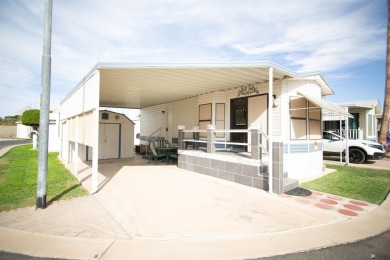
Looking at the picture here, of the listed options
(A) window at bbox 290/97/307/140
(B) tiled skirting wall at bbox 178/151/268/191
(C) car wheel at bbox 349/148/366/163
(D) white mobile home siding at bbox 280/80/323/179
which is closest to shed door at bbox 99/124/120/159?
(B) tiled skirting wall at bbox 178/151/268/191

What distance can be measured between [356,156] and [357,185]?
593 centimetres

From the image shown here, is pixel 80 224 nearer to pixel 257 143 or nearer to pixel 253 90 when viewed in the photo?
pixel 257 143

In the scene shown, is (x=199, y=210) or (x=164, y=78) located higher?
(x=164, y=78)

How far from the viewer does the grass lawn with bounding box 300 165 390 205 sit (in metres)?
5.46

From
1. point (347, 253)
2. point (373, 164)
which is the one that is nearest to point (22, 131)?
point (347, 253)

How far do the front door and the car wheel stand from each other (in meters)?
6.90

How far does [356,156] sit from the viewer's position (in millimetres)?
11156

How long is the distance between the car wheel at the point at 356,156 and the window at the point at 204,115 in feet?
27.0

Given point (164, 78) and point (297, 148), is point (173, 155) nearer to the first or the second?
point (164, 78)

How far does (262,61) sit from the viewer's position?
584 centimetres

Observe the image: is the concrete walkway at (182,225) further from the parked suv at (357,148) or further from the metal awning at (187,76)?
the parked suv at (357,148)

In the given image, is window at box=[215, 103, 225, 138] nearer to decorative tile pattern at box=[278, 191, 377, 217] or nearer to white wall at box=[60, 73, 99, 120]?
decorative tile pattern at box=[278, 191, 377, 217]

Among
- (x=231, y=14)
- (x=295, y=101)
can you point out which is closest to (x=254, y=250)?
(x=295, y=101)

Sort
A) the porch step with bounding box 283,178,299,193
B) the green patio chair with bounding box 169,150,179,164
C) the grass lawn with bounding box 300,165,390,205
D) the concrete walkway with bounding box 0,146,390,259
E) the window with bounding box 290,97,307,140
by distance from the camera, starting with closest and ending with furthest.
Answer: the concrete walkway with bounding box 0,146,390,259
the grass lawn with bounding box 300,165,390,205
the porch step with bounding box 283,178,299,193
the window with bounding box 290,97,307,140
the green patio chair with bounding box 169,150,179,164
